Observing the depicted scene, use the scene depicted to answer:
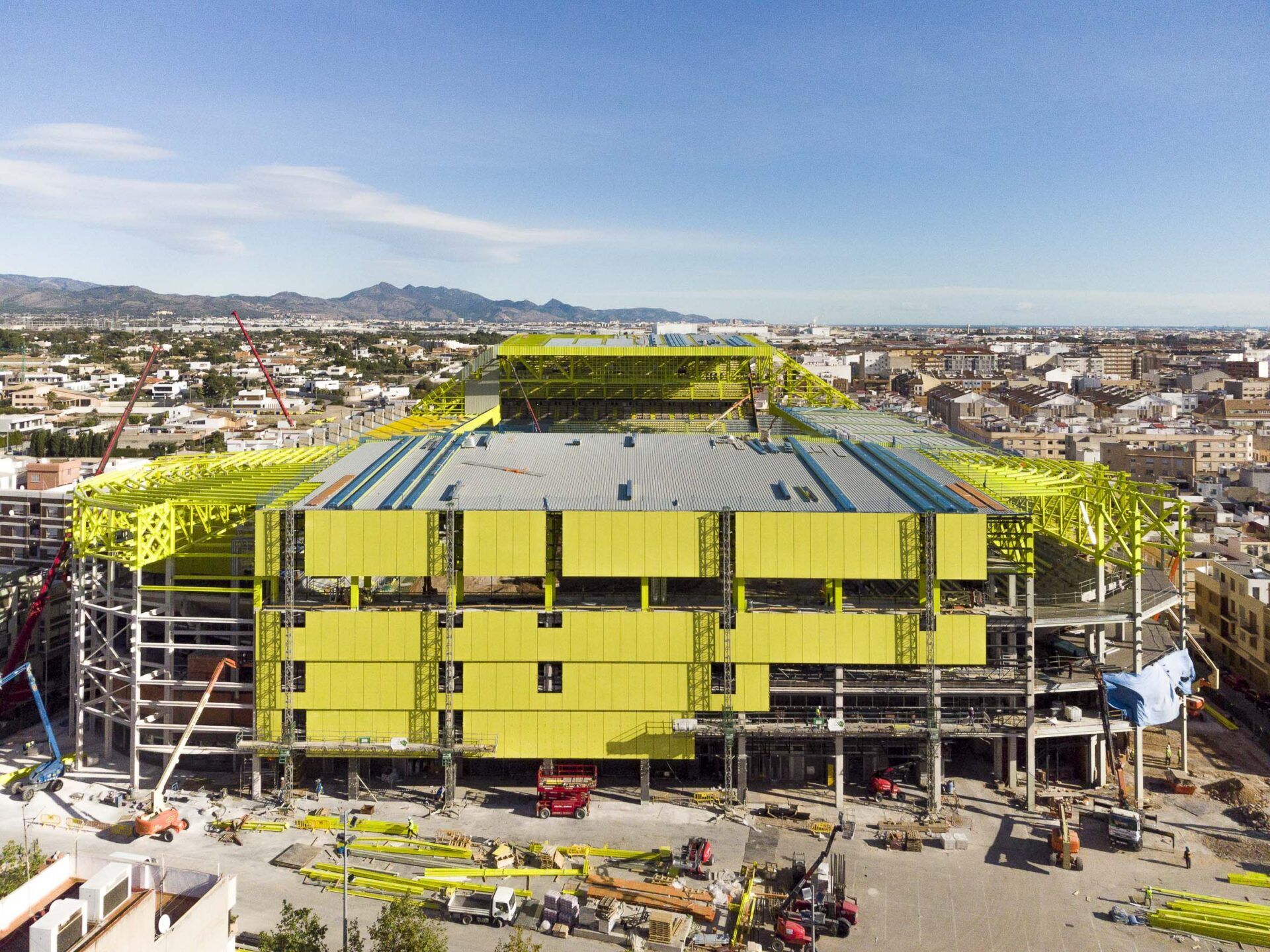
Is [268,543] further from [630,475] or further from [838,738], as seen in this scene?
[838,738]

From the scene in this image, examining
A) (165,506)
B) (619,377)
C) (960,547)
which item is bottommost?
(960,547)

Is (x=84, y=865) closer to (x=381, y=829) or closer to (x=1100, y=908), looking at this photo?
(x=381, y=829)

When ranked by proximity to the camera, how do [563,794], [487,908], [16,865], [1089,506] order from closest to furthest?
[16,865], [487,908], [563,794], [1089,506]

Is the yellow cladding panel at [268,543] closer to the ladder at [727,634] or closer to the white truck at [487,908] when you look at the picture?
the white truck at [487,908]

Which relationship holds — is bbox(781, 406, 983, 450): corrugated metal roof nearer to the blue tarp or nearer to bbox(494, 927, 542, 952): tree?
the blue tarp

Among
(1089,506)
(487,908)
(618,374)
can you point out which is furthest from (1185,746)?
(618,374)

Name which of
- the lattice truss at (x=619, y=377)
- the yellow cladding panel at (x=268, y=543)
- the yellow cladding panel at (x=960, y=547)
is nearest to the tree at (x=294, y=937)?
the yellow cladding panel at (x=268, y=543)
